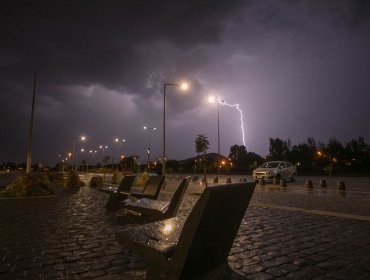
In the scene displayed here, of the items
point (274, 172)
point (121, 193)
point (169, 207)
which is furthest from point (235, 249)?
point (274, 172)

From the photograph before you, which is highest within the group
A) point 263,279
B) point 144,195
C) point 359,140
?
point 359,140

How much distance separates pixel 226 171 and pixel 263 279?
185 ft

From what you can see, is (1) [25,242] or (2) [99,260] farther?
(1) [25,242]

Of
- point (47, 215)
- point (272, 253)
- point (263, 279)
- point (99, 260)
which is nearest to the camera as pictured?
point (263, 279)

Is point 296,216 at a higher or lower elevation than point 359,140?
lower

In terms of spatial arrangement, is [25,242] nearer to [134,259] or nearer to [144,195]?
[134,259]

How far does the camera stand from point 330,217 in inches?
336

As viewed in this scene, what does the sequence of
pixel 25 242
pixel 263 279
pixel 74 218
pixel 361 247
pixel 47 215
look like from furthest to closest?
1. pixel 47 215
2. pixel 74 218
3. pixel 25 242
4. pixel 361 247
5. pixel 263 279

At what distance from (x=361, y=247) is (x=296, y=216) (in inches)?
138

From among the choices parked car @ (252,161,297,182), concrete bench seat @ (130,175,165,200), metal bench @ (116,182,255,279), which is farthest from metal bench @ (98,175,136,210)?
parked car @ (252,161,297,182)

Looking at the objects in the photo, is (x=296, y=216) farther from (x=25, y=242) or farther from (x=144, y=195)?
(x=25, y=242)

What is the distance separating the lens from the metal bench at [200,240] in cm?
271

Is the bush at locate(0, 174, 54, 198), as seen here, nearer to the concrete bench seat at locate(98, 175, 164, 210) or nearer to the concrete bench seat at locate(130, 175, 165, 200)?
the concrete bench seat at locate(98, 175, 164, 210)

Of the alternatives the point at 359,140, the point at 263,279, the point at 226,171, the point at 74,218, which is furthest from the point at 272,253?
the point at 359,140
